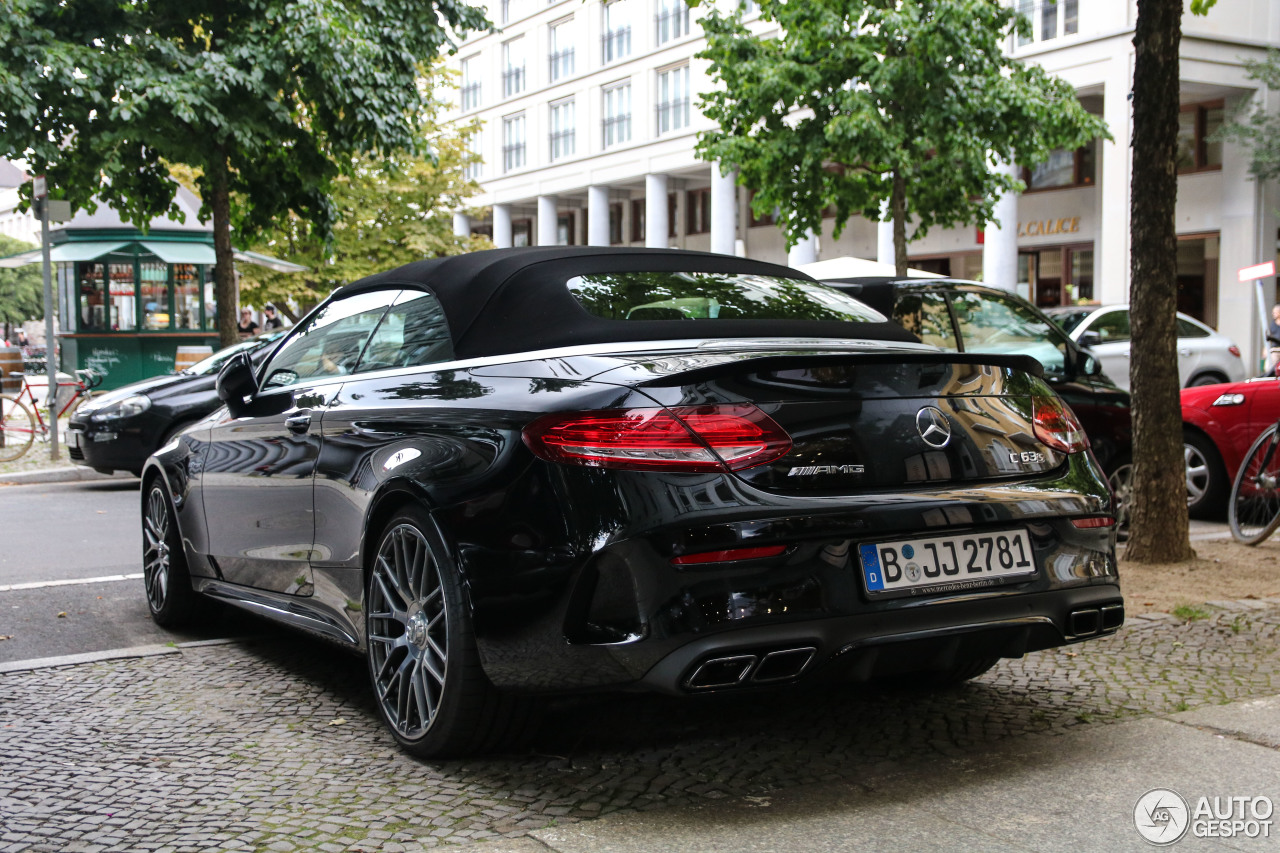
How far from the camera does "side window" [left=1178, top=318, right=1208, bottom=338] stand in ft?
62.0

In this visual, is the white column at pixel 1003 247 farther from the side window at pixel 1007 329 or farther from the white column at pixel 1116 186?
the side window at pixel 1007 329

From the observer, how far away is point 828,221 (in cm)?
4088

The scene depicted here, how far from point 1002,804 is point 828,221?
3851cm

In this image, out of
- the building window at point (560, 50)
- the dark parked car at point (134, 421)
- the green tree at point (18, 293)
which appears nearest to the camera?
the dark parked car at point (134, 421)

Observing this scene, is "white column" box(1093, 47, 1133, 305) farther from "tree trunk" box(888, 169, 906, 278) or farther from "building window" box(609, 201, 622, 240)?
"building window" box(609, 201, 622, 240)

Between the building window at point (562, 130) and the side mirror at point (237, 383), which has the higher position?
the building window at point (562, 130)

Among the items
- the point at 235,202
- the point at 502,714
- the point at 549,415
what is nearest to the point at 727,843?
the point at 502,714

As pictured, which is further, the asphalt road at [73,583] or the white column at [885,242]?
the white column at [885,242]

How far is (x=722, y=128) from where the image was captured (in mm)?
20062

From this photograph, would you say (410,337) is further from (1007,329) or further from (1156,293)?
(1007,329)

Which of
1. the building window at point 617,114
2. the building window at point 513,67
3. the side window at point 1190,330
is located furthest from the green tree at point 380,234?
the side window at point 1190,330

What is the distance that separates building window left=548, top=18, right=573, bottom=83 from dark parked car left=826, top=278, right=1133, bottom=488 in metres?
42.2

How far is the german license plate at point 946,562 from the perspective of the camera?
11.2 feet

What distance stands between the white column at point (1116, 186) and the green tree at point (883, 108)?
10062 mm
